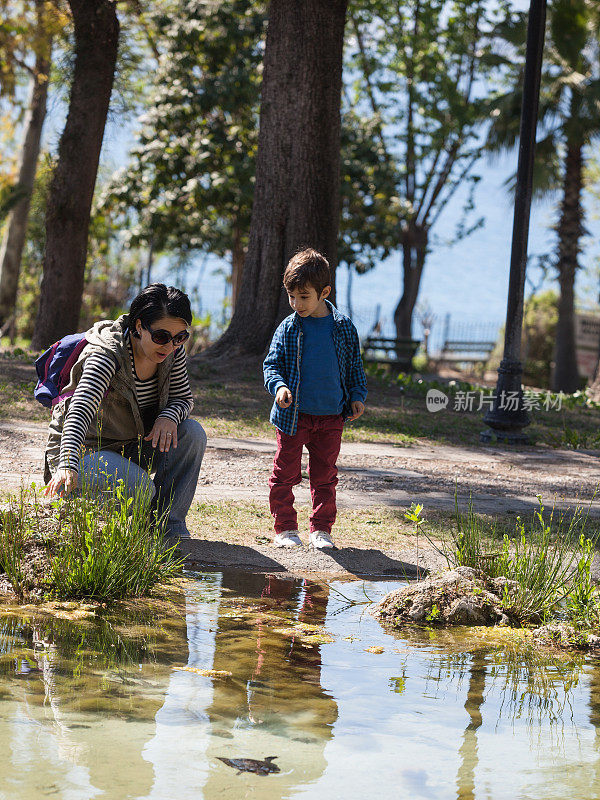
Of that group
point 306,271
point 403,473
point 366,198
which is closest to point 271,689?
point 306,271

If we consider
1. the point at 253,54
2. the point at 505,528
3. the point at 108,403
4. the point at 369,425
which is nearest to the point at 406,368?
the point at 253,54

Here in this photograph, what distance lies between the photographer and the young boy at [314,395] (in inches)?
208

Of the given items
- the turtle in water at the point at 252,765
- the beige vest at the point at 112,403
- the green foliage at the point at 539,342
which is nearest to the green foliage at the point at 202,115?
Answer: the green foliage at the point at 539,342

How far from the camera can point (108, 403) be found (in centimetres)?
477

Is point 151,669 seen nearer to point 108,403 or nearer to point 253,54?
point 108,403

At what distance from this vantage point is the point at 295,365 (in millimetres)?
5312

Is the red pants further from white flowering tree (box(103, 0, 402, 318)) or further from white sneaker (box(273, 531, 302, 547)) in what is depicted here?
white flowering tree (box(103, 0, 402, 318))

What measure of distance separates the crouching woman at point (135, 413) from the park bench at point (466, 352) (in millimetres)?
25690

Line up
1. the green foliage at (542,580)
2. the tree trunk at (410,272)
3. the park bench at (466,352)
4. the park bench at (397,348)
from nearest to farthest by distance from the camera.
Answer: the green foliage at (542,580) < the park bench at (397,348) < the tree trunk at (410,272) < the park bench at (466,352)

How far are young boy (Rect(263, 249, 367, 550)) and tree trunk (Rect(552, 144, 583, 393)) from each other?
65.3ft

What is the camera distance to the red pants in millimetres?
5402

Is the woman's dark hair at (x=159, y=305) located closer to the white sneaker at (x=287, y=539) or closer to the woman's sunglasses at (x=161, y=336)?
the woman's sunglasses at (x=161, y=336)

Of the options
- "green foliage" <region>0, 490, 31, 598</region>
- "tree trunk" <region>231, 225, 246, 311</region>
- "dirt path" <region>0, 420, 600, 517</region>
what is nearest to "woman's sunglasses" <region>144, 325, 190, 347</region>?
"green foliage" <region>0, 490, 31, 598</region>

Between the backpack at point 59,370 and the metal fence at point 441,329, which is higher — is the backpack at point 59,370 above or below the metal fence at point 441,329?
below
